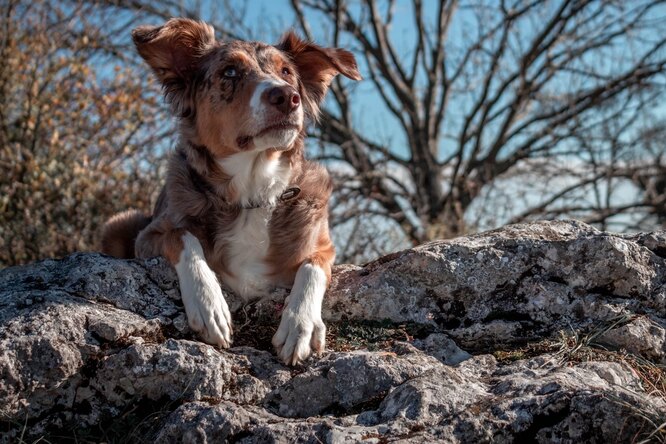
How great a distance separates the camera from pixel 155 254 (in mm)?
3559

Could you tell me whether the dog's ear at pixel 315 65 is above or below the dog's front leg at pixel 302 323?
above

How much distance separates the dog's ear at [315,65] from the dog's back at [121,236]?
143cm

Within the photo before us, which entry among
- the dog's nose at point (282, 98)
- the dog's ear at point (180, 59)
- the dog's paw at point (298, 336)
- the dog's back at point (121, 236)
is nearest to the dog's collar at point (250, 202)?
the dog's ear at point (180, 59)

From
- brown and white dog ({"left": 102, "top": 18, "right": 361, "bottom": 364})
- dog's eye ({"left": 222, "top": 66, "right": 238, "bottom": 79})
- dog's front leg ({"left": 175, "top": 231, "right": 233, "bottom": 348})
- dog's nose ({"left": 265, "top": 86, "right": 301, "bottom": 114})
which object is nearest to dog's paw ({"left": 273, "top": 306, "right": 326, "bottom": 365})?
brown and white dog ({"left": 102, "top": 18, "right": 361, "bottom": 364})

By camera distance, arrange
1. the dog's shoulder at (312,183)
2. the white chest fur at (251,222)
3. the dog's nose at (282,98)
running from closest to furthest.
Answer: the dog's nose at (282,98), the white chest fur at (251,222), the dog's shoulder at (312,183)

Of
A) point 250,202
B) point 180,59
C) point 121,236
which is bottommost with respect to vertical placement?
point 121,236

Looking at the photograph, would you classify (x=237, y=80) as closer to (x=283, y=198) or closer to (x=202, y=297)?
(x=283, y=198)

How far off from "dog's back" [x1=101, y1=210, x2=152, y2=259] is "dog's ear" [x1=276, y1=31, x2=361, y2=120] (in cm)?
143

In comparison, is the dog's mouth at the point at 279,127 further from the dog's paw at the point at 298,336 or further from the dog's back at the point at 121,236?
the dog's back at the point at 121,236

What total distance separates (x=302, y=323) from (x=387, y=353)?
0.38 metres

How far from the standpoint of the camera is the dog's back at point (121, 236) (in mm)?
4578

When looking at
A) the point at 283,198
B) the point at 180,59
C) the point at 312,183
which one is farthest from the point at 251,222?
the point at 180,59

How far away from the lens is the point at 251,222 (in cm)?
364

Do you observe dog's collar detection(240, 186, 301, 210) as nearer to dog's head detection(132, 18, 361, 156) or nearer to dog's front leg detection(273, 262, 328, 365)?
dog's head detection(132, 18, 361, 156)
